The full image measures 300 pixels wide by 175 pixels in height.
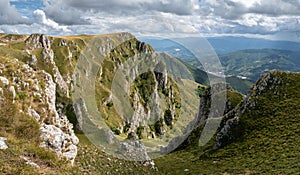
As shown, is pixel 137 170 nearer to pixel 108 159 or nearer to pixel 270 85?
pixel 108 159

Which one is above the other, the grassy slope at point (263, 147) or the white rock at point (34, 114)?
the white rock at point (34, 114)

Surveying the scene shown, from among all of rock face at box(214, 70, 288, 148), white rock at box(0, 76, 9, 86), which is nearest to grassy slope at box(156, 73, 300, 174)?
rock face at box(214, 70, 288, 148)

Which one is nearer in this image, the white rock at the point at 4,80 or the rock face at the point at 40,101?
the rock face at the point at 40,101

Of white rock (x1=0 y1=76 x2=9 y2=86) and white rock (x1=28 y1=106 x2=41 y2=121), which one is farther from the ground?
white rock (x1=0 y1=76 x2=9 y2=86)

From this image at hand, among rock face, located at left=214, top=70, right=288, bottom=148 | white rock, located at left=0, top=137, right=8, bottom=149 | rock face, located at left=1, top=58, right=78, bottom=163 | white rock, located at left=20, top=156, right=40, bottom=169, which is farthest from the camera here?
rock face, located at left=214, top=70, right=288, bottom=148

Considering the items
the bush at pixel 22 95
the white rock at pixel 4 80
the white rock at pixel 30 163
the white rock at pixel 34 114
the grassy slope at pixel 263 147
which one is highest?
the white rock at pixel 4 80

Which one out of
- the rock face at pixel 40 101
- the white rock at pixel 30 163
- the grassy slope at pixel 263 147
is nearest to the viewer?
the white rock at pixel 30 163

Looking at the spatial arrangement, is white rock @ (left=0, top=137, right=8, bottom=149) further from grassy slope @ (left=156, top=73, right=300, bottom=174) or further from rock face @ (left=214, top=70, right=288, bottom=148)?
rock face @ (left=214, top=70, right=288, bottom=148)

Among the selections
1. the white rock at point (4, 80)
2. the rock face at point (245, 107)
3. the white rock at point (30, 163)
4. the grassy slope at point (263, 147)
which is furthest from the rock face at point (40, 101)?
the rock face at point (245, 107)

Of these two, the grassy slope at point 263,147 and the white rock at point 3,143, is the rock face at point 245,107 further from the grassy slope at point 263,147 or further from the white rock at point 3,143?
the white rock at point 3,143
